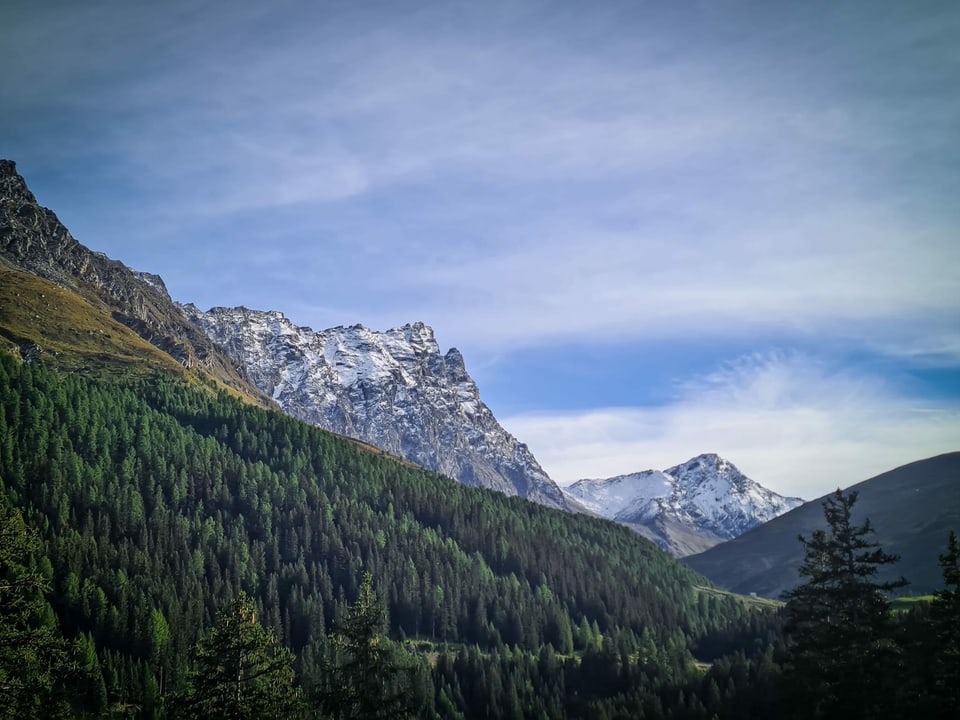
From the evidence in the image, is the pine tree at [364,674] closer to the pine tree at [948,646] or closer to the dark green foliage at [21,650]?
the dark green foliage at [21,650]

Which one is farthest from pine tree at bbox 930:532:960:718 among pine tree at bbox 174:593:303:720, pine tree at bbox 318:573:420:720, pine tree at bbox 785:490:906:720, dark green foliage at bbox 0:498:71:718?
dark green foliage at bbox 0:498:71:718

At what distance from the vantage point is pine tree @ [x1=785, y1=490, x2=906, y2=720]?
4672 centimetres

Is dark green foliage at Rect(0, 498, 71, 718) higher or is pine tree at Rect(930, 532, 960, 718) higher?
dark green foliage at Rect(0, 498, 71, 718)

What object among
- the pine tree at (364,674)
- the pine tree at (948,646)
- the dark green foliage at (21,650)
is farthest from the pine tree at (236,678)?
the pine tree at (948,646)

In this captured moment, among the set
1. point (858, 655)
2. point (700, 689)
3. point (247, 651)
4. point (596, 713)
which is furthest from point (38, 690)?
point (700, 689)

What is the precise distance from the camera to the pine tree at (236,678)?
4044 cm

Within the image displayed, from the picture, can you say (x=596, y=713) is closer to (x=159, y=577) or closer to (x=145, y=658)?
(x=145, y=658)

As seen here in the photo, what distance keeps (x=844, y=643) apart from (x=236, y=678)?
3826 centimetres

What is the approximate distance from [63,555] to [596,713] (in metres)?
132

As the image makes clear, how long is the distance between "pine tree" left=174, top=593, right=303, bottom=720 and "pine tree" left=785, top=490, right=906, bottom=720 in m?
34.3

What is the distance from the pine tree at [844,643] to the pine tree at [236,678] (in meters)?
34.3

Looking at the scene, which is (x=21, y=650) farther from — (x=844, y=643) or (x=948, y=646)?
(x=948, y=646)

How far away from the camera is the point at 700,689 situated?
153 m

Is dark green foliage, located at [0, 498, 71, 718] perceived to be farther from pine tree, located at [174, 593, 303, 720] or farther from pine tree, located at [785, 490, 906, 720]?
pine tree, located at [785, 490, 906, 720]
